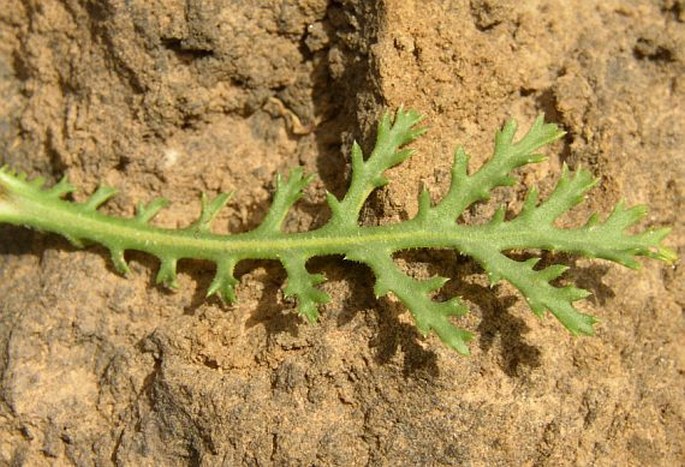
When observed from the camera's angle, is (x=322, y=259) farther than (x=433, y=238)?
Yes

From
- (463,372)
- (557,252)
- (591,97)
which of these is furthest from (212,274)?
(591,97)

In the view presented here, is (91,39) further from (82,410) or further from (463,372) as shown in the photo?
(463,372)

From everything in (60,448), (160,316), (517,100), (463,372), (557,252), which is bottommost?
(60,448)

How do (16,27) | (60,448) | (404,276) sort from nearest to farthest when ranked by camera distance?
(404,276) < (60,448) < (16,27)

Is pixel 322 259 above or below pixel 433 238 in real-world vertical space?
below

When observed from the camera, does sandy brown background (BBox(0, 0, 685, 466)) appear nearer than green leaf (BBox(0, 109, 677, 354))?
No

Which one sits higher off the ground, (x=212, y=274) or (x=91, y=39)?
(x=91, y=39)

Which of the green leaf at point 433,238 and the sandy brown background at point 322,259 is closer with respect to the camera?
the green leaf at point 433,238

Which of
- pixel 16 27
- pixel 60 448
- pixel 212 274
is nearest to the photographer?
pixel 60 448
